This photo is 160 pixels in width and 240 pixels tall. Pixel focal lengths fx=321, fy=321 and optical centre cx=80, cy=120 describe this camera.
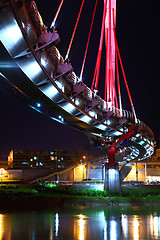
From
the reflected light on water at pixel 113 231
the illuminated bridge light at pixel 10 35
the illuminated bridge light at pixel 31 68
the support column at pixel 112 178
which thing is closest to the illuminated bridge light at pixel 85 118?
the reflected light on water at pixel 113 231

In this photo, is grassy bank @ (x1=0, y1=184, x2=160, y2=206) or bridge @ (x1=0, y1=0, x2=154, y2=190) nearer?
bridge @ (x1=0, y1=0, x2=154, y2=190)

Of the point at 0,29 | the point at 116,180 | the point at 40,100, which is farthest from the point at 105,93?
the point at 0,29

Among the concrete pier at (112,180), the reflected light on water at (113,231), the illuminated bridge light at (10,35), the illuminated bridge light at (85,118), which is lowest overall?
the reflected light on water at (113,231)

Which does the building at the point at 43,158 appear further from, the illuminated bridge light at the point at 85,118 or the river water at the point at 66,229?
the river water at the point at 66,229

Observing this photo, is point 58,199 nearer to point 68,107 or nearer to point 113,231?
point 68,107

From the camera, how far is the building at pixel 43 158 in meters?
144

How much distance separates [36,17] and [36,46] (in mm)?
1288

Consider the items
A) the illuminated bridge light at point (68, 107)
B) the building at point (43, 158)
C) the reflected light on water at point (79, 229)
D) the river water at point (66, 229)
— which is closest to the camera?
the river water at point (66, 229)

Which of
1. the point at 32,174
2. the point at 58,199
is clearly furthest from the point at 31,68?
the point at 32,174

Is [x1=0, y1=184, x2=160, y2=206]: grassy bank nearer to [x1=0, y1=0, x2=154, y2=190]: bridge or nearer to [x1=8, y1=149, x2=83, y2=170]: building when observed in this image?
[x1=0, y1=0, x2=154, y2=190]: bridge

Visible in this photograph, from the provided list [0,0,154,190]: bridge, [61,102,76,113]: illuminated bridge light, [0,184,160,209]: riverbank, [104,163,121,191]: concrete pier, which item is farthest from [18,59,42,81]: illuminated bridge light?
[104,163,121,191]: concrete pier

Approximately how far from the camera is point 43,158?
15112 cm

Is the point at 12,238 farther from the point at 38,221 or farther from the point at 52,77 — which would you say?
the point at 52,77

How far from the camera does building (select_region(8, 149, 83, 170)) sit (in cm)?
14438
